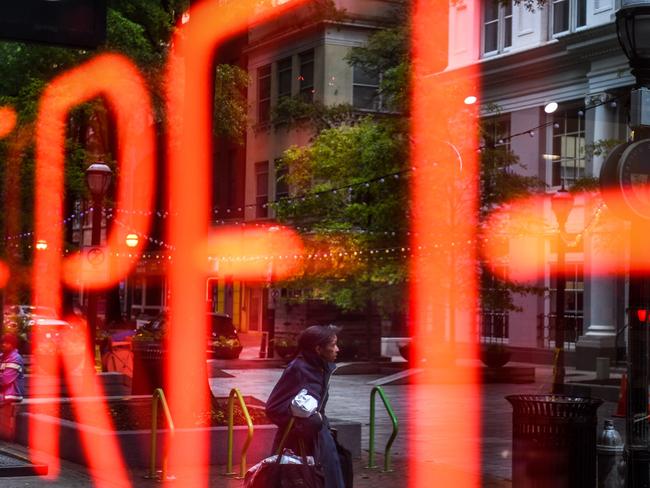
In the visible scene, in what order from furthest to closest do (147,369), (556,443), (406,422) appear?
(406,422) < (147,369) < (556,443)

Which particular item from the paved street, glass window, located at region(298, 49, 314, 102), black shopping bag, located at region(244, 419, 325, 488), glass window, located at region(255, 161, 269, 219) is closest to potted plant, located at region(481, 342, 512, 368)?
the paved street

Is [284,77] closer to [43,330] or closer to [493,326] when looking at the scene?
[493,326]

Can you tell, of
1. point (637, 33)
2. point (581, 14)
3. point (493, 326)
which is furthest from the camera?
point (493, 326)

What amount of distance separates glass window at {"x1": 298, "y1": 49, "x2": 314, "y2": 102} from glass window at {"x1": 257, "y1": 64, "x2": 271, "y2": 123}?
268cm

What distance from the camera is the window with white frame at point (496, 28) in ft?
118

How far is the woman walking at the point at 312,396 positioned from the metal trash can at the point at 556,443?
5.55 ft

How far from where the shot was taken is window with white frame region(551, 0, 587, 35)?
32875 mm

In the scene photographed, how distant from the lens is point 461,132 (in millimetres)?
29000

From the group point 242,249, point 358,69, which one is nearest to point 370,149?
point 358,69

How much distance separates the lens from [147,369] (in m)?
18.5

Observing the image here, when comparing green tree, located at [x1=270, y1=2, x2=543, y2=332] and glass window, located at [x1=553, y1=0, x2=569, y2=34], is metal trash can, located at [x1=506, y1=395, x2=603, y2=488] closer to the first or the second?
green tree, located at [x1=270, y1=2, x2=543, y2=332]

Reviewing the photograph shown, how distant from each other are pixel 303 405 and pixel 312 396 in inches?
5.2

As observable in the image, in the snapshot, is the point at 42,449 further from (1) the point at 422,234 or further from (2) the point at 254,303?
(2) the point at 254,303

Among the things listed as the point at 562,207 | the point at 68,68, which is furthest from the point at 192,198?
the point at 68,68
